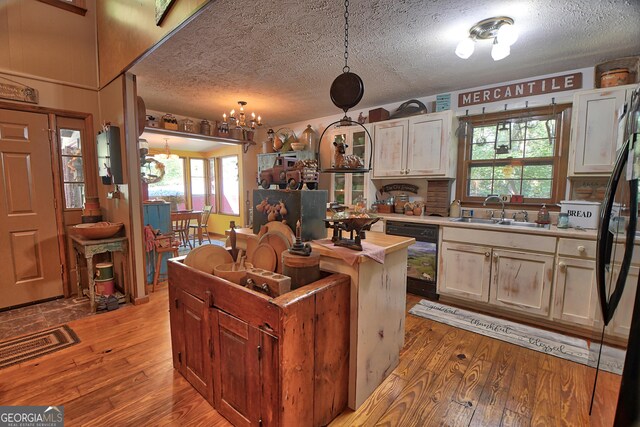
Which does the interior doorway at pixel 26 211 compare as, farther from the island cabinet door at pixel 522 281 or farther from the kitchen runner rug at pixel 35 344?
the island cabinet door at pixel 522 281

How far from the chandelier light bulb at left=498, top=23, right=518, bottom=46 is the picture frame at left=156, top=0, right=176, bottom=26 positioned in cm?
230

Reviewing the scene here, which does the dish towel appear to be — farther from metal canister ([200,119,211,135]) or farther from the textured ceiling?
metal canister ([200,119,211,135])

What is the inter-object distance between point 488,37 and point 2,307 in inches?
203

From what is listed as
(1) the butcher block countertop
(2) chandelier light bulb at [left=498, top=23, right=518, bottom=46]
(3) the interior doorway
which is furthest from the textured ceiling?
(1) the butcher block countertop

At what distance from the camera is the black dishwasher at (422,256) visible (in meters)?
3.17

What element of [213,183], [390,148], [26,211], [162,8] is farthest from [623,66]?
[213,183]

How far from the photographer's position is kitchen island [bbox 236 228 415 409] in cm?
154

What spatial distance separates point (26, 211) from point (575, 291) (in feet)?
17.5

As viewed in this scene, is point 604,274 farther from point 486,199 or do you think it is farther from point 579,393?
point 486,199

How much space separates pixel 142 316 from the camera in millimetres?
2746

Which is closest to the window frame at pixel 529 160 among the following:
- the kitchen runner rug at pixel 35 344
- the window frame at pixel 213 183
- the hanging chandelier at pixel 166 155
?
the kitchen runner rug at pixel 35 344

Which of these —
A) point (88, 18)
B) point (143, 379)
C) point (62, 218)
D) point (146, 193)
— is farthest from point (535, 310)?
point (146, 193)

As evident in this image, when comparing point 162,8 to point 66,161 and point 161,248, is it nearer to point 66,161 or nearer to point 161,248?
point 66,161

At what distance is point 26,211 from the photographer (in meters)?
2.89
